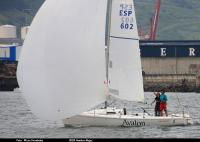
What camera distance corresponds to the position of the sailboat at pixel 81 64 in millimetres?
32844

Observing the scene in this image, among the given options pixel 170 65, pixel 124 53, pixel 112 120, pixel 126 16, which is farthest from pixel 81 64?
pixel 170 65

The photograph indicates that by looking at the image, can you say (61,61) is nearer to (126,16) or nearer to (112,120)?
(112,120)

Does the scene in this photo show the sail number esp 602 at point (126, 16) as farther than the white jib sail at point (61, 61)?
Yes

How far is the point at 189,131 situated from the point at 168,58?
65477 millimetres

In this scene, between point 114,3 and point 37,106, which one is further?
point 114,3

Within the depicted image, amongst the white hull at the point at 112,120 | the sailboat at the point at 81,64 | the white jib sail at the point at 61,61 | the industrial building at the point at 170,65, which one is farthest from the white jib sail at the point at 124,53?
the industrial building at the point at 170,65

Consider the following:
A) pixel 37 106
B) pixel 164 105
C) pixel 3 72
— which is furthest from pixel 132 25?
pixel 3 72

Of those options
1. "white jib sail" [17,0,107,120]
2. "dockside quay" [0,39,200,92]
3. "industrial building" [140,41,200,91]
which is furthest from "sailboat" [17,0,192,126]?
"industrial building" [140,41,200,91]

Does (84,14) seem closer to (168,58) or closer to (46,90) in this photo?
(46,90)

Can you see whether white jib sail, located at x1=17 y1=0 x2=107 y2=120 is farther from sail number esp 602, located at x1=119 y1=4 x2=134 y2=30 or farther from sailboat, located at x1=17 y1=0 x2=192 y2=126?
sail number esp 602, located at x1=119 y1=4 x2=134 y2=30

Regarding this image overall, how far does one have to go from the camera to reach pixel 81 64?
33906 mm

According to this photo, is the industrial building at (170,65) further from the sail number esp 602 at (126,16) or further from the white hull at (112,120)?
Result: the sail number esp 602 at (126,16)

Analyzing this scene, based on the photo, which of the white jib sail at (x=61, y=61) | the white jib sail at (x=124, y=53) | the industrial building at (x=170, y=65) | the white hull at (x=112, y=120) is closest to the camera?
the white jib sail at (x=61, y=61)

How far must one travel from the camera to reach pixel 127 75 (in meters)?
36.7
